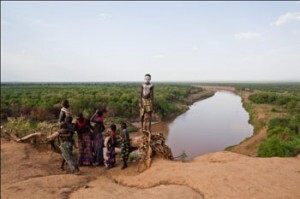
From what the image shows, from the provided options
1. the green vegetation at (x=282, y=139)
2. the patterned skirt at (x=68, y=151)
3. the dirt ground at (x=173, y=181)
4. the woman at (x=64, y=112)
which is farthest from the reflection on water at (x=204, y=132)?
the woman at (x=64, y=112)

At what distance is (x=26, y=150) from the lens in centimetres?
905

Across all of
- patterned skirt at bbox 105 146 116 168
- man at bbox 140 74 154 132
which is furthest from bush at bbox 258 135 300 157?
patterned skirt at bbox 105 146 116 168

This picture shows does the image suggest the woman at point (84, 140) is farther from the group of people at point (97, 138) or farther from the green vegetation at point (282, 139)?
the green vegetation at point (282, 139)

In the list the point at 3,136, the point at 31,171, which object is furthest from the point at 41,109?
the point at 31,171

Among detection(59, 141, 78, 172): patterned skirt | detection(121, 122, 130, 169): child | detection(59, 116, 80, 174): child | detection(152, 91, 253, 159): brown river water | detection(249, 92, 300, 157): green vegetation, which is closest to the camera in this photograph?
detection(59, 116, 80, 174): child

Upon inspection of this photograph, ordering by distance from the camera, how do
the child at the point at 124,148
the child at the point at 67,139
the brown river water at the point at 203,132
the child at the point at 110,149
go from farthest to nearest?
the brown river water at the point at 203,132, the child at the point at 110,149, the child at the point at 124,148, the child at the point at 67,139

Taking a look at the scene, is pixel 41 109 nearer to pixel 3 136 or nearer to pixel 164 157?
pixel 3 136

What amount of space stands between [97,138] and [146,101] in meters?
1.83

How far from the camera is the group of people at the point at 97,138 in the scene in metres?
6.86

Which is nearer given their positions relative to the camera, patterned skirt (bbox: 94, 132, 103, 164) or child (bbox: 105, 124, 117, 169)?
child (bbox: 105, 124, 117, 169)

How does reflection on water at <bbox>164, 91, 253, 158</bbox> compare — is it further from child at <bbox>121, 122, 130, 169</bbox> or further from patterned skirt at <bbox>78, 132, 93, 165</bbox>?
patterned skirt at <bbox>78, 132, 93, 165</bbox>

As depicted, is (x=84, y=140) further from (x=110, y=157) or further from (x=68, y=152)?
(x=110, y=157)

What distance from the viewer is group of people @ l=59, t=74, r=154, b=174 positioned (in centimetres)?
686

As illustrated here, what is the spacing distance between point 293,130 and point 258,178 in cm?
1119
